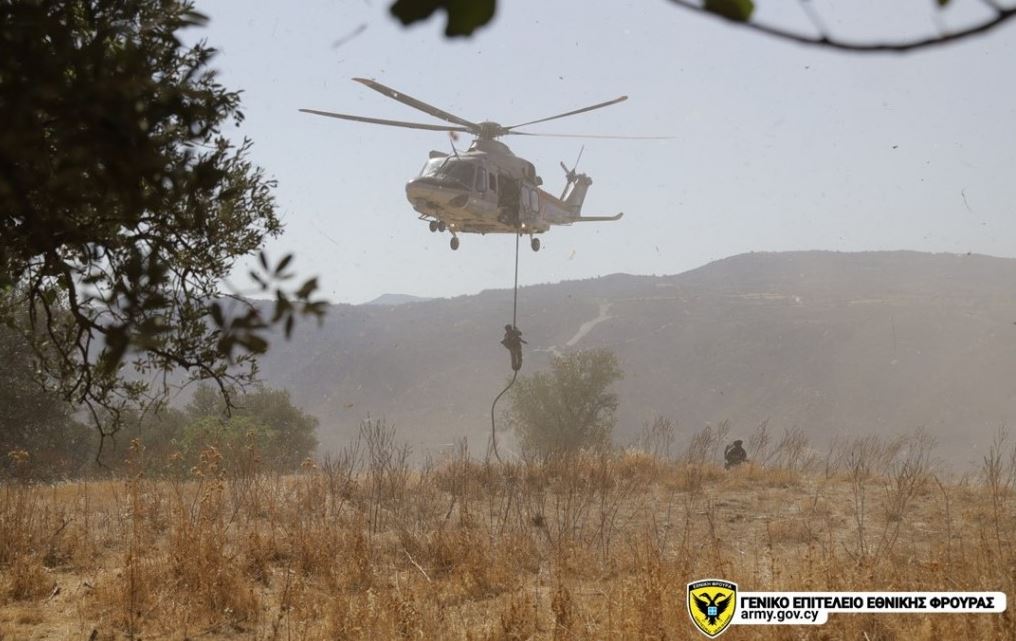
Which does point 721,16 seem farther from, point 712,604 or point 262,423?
point 262,423

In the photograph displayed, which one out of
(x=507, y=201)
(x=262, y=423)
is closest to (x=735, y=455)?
(x=507, y=201)

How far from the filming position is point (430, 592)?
6.18m

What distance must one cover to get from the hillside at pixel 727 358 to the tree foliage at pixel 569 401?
4126 centimetres

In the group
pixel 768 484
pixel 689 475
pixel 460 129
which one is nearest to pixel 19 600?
pixel 689 475

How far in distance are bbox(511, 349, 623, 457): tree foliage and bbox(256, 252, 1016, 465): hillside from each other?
1624 inches

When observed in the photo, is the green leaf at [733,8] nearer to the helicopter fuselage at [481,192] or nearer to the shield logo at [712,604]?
the shield logo at [712,604]

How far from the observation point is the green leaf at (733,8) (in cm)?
113

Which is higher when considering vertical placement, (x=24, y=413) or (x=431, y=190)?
(x=431, y=190)

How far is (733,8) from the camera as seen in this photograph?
3.76 feet

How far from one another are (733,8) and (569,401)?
4099 centimetres

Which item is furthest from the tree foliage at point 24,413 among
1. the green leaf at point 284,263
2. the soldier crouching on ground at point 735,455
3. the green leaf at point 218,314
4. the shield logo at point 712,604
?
the green leaf at point 284,263

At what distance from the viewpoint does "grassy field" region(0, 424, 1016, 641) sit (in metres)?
5.22

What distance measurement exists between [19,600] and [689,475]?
32.3 feet

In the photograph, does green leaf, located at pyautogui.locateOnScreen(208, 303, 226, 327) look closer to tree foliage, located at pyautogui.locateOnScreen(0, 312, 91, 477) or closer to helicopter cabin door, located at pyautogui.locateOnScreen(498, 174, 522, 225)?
helicopter cabin door, located at pyautogui.locateOnScreen(498, 174, 522, 225)
